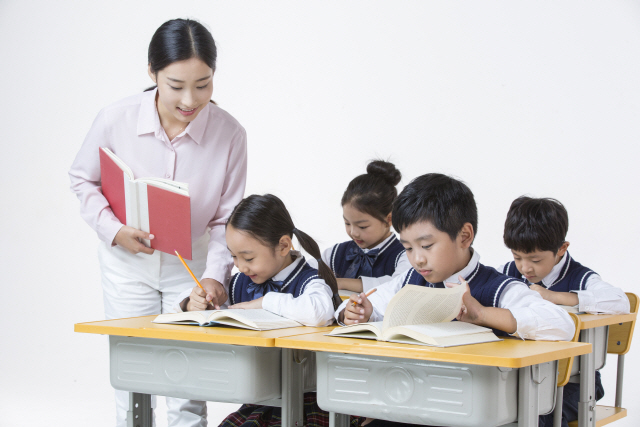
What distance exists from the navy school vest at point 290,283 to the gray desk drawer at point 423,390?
0.58 metres

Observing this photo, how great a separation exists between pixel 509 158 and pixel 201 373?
244 centimetres

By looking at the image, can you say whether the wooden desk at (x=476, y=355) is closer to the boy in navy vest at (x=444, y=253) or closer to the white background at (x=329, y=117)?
the boy in navy vest at (x=444, y=253)

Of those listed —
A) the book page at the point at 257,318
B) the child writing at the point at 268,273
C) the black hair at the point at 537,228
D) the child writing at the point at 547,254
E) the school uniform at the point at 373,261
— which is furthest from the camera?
the school uniform at the point at 373,261

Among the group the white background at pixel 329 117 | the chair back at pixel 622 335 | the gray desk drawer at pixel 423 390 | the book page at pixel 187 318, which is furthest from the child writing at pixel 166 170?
the white background at pixel 329 117

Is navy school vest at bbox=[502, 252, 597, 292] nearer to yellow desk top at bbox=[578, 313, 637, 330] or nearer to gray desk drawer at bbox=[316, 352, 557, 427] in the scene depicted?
yellow desk top at bbox=[578, 313, 637, 330]

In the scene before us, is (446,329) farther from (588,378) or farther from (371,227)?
(371,227)

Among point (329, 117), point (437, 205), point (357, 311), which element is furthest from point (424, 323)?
point (329, 117)

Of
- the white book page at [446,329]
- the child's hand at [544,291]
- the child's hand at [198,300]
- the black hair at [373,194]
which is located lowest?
the child's hand at [544,291]

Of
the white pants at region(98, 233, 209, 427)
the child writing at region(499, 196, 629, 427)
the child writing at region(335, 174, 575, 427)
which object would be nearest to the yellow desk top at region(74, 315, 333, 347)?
the child writing at region(335, 174, 575, 427)

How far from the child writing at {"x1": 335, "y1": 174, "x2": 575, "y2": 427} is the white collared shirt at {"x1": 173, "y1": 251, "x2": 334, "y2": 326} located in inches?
1.8

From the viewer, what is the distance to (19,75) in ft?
13.9

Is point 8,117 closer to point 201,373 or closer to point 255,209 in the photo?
point 255,209

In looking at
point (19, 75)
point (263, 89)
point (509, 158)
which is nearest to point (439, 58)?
point (509, 158)

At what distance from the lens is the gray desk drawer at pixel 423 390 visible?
53.1 inches
